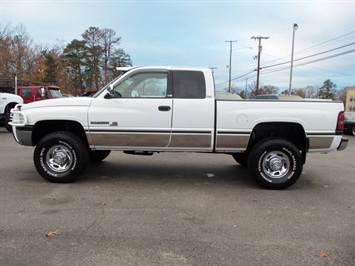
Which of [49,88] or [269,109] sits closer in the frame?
[269,109]

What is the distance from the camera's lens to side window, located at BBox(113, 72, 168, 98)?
6242 mm

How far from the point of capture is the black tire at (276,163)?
6.23 m

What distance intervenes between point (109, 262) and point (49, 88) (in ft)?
58.1

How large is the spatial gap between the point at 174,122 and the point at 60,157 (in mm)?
2038

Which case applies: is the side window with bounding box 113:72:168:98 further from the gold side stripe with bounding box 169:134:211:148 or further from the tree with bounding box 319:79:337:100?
the tree with bounding box 319:79:337:100

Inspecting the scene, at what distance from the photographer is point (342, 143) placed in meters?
6.37

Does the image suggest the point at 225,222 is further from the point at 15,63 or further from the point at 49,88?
Result: the point at 15,63

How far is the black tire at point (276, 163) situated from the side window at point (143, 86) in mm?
1886

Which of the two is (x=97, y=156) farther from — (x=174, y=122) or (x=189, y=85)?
(x=189, y=85)

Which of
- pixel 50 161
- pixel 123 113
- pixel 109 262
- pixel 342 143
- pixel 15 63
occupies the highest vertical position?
pixel 15 63

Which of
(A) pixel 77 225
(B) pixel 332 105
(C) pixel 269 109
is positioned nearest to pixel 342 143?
(B) pixel 332 105

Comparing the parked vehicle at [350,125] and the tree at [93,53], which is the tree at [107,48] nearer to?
the tree at [93,53]

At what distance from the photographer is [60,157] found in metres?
6.34

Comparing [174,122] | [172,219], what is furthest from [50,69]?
[172,219]
